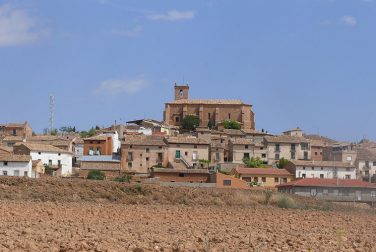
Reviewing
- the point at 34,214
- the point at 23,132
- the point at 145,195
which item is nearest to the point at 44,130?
the point at 23,132

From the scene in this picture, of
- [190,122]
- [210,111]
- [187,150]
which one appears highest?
[210,111]

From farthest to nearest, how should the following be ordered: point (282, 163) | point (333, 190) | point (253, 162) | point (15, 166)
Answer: point (282, 163)
point (253, 162)
point (15, 166)
point (333, 190)

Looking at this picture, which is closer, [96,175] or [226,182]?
[226,182]

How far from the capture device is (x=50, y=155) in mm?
78625

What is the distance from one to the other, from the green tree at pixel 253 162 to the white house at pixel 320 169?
3.03 meters

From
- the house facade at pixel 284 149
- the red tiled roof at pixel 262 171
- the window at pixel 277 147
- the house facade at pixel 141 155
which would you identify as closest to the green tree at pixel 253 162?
the house facade at pixel 284 149

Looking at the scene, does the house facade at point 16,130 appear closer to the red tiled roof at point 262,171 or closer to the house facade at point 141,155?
the house facade at point 141,155

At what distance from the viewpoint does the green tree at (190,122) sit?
10825cm

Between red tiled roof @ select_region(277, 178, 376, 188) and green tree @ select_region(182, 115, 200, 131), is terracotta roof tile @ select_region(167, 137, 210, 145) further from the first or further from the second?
green tree @ select_region(182, 115, 200, 131)

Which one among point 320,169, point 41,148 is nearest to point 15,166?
point 41,148

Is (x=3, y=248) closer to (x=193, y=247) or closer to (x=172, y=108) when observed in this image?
(x=193, y=247)

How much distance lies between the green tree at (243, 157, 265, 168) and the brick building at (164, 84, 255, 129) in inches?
1052

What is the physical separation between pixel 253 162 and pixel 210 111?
108 feet

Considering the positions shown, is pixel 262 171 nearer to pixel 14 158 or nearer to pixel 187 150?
pixel 187 150
